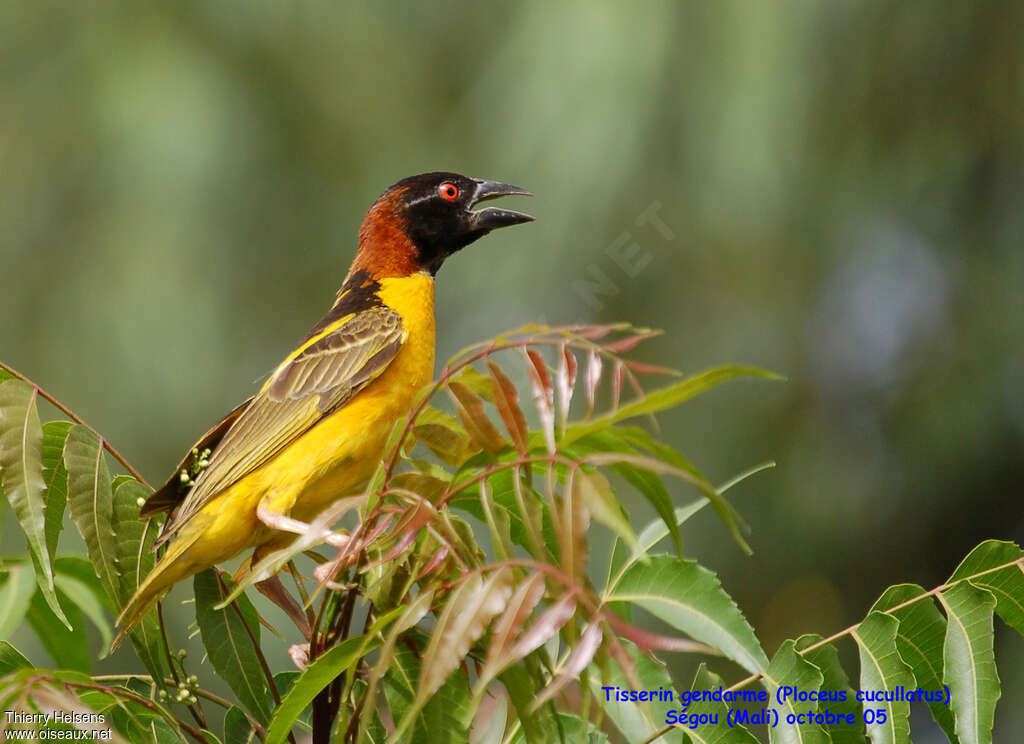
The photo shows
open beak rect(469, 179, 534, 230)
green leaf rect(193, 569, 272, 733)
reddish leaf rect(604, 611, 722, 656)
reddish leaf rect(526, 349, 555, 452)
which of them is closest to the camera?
reddish leaf rect(604, 611, 722, 656)

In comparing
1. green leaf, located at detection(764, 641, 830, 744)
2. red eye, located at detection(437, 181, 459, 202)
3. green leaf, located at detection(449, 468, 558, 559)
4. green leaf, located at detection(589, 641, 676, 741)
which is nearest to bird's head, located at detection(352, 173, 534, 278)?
red eye, located at detection(437, 181, 459, 202)

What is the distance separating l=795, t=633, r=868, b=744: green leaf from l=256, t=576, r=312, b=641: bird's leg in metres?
1.05

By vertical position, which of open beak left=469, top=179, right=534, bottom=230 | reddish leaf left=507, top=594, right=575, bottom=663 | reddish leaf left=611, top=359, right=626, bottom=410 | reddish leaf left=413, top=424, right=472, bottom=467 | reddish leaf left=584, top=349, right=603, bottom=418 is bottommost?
reddish leaf left=507, top=594, right=575, bottom=663

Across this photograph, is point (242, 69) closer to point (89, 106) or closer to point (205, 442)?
point (89, 106)

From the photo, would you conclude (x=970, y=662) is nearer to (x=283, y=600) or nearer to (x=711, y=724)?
(x=711, y=724)

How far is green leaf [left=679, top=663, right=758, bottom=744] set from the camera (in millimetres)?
2039

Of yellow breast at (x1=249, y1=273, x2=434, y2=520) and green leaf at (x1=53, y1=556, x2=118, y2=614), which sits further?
yellow breast at (x1=249, y1=273, x2=434, y2=520)

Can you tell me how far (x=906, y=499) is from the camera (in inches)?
322

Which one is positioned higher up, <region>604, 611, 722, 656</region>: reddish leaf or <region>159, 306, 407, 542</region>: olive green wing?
<region>159, 306, 407, 542</region>: olive green wing

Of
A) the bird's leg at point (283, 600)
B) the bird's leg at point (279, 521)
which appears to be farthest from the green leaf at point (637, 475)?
the bird's leg at point (279, 521)

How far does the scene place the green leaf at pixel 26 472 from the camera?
6.91 feet

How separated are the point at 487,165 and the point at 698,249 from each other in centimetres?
167

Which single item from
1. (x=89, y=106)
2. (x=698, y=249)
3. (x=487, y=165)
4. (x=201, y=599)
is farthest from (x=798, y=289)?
(x=201, y=599)

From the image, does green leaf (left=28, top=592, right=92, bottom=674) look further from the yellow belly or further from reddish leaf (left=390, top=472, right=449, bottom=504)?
reddish leaf (left=390, top=472, right=449, bottom=504)
